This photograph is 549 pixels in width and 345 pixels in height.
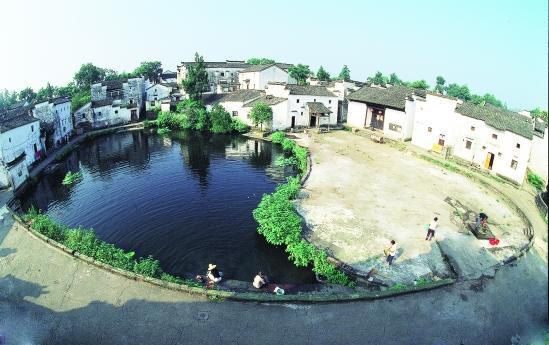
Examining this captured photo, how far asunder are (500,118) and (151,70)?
262 ft

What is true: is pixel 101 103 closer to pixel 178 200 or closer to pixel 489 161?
pixel 178 200

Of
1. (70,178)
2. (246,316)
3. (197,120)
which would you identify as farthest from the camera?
(197,120)

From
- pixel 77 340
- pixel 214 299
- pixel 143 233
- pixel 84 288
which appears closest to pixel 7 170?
pixel 143 233

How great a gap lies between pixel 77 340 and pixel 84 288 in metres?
3.33

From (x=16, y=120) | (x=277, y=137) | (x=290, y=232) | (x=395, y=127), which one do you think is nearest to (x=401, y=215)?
(x=290, y=232)

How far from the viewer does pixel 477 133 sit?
3741 cm

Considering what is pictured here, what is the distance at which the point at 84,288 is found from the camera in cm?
1675

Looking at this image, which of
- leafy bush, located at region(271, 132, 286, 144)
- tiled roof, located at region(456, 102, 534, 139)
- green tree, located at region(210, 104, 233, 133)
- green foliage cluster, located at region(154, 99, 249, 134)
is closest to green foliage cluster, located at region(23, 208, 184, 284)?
leafy bush, located at region(271, 132, 286, 144)

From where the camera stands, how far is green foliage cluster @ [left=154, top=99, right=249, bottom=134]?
54.2 meters

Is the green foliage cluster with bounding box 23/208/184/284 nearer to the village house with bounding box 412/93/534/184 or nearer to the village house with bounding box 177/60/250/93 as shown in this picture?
the village house with bounding box 412/93/534/184

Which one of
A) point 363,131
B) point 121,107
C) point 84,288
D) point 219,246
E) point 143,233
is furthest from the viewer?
point 121,107

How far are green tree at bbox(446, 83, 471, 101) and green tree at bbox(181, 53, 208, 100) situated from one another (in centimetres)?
7045

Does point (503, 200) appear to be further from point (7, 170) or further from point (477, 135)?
point (7, 170)

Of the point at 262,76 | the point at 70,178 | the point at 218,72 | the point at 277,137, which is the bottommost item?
the point at 70,178
